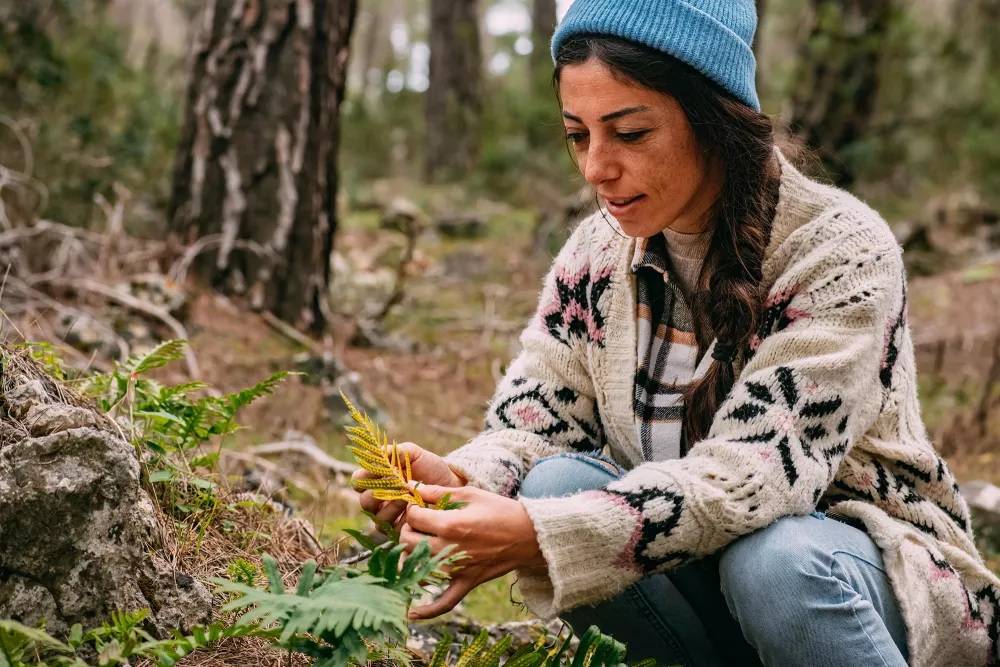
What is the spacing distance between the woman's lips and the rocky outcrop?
95 cm

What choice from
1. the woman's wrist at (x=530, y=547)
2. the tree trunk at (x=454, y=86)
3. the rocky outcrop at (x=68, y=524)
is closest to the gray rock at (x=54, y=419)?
the rocky outcrop at (x=68, y=524)

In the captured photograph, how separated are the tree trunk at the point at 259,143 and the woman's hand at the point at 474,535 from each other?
2.79 meters

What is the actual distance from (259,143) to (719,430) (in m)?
3.00

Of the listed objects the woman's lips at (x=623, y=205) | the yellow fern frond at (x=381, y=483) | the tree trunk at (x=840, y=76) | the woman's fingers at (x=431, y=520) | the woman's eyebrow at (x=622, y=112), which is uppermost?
the tree trunk at (x=840, y=76)

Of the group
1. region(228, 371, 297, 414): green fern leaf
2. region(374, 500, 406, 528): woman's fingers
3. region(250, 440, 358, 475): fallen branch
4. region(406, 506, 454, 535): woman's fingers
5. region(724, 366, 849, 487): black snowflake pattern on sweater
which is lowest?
region(250, 440, 358, 475): fallen branch

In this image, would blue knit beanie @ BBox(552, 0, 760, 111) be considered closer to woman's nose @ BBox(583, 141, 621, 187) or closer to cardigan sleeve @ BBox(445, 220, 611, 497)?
woman's nose @ BBox(583, 141, 621, 187)

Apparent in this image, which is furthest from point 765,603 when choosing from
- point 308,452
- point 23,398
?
point 308,452

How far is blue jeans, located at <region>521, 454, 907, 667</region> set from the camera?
161 cm

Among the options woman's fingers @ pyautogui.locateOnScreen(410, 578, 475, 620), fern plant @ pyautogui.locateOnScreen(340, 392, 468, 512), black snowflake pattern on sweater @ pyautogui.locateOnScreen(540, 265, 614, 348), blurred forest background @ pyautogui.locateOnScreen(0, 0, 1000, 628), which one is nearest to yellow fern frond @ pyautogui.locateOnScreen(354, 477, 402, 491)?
fern plant @ pyautogui.locateOnScreen(340, 392, 468, 512)

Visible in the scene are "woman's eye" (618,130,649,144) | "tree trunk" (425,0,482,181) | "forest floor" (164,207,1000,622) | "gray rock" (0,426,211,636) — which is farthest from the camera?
"tree trunk" (425,0,482,181)

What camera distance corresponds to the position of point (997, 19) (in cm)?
894

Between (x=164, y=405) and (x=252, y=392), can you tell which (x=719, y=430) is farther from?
(x=164, y=405)

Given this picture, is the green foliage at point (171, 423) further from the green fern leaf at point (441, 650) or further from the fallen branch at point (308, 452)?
the fallen branch at point (308, 452)

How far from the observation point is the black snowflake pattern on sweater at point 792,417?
1.67 metres
